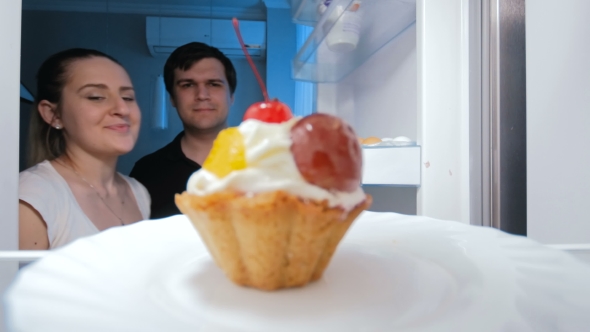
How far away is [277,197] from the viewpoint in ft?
1.40

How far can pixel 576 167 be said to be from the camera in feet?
2.37

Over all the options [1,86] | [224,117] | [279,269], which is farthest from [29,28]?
[279,269]

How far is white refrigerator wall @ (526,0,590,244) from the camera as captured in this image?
2.30ft

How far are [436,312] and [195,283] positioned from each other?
32 cm

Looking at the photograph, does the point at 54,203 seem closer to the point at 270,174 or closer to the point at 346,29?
the point at 270,174

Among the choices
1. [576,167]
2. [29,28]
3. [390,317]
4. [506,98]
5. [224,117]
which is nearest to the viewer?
[390,317]

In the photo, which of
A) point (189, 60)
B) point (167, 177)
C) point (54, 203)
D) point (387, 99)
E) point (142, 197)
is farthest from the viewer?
point (189, 60)

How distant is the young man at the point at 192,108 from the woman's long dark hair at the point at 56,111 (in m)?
0.47

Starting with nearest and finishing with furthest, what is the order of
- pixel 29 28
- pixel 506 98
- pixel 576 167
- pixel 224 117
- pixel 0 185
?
pixel 576 167 < pixel 0 185 < pixel 506 98 < pixel 224 117 < pixel 29 28

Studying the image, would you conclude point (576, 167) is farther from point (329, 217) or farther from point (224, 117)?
point (224, 117)

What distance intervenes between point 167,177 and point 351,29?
1115 mm

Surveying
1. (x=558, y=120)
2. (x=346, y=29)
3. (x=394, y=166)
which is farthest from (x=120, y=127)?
(x=558, y=120)

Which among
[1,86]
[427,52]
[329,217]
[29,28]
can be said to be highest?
[29,28]

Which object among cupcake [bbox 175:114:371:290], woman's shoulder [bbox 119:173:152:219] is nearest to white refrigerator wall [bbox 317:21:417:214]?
cupcake [bbox 175:114:371:290]
